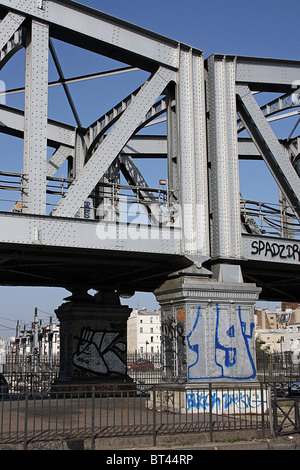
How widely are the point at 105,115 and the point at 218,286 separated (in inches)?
314

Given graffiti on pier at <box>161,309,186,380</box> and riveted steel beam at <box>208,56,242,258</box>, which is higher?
riveted steel beam at <box>208,56,242,258</box>

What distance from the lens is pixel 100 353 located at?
21281 mm

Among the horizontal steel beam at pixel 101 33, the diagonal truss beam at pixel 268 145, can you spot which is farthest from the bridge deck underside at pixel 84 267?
the horizontal steel beam at pixel 101 33

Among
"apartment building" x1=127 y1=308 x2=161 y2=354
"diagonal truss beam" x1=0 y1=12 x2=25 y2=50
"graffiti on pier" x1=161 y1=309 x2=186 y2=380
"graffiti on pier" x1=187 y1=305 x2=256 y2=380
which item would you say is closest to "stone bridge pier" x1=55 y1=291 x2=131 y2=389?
"graffiti on pier" x1=161 y1=309 x2=186 y2=380

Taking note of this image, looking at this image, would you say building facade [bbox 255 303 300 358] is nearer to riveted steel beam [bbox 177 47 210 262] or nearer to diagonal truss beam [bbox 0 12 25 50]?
riveted steel beam [bbox 177 47 210 262]

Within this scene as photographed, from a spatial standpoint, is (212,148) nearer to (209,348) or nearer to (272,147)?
(272,147)

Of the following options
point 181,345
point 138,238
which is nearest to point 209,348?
point 181,345

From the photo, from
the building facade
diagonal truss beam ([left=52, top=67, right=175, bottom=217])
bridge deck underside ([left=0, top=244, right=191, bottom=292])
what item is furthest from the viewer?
the building facade

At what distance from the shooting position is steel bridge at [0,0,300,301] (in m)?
13.4

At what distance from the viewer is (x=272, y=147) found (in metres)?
16.4

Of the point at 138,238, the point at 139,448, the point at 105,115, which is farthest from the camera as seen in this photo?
the point at 105,115

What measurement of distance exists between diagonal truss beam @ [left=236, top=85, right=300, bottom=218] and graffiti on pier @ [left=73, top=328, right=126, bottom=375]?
9.20 metres

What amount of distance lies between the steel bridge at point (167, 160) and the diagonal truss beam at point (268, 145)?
0.12 feet

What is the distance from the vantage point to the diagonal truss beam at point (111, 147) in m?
13.5
